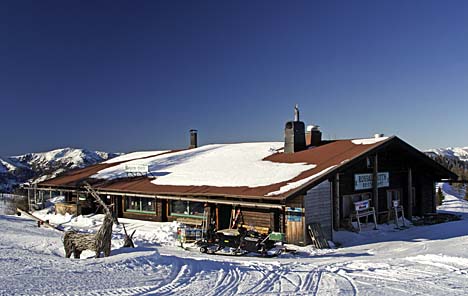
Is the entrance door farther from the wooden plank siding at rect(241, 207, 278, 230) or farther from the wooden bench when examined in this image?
the wooden bench

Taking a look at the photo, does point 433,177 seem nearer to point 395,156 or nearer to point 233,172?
point 395,156

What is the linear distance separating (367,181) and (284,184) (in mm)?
4606

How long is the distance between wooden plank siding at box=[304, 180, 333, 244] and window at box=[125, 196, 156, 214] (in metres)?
7.68

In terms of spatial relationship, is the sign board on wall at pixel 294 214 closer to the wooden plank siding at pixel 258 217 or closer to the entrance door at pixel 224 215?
the wooden plank siding at pixel 258 217

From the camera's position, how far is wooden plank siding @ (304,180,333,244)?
14.0 metres

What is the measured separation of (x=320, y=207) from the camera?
1448 centimetres

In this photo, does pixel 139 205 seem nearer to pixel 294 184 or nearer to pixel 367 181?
pixel 294 184

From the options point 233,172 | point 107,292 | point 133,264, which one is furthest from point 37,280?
point 233,172

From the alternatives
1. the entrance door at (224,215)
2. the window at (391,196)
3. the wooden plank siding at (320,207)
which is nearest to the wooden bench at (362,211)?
the wooden plank siding at (320,207)

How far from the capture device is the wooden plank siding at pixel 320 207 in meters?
14.0

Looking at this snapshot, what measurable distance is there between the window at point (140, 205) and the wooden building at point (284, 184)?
4 centimetres

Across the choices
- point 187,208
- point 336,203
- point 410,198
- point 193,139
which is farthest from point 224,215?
point 193,139

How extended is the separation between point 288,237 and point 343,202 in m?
3.22

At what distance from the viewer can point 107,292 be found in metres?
6.60
